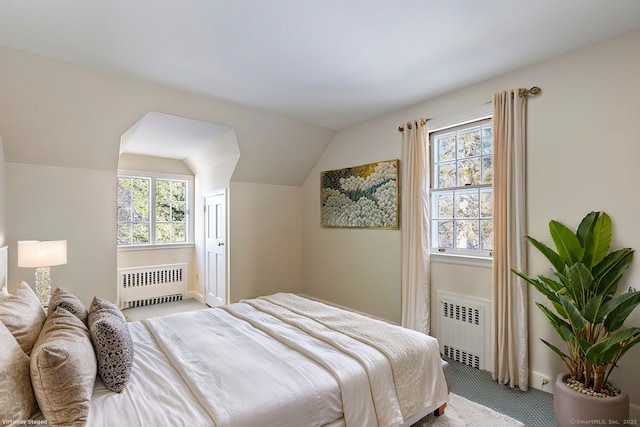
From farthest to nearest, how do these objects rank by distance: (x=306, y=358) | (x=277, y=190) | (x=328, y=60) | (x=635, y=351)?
(x=277, y=190)
(x=328, y=60)
(x=635, y=351)
(x=306, y=358)

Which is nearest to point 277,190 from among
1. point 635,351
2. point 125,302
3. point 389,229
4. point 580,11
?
point 389,229

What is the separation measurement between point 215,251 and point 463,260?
10.8ft

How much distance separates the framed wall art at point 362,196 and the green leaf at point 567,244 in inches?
61.7

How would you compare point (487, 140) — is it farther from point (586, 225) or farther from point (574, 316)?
point (574, 316)

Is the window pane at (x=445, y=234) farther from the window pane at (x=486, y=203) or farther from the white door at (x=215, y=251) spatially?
the white door at (x=215, y=251)

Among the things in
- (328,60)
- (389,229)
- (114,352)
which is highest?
(328,60)

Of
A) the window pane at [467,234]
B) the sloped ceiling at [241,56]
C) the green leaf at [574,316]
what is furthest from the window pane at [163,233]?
the green leaf at [574,316]

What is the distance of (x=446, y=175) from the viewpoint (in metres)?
3.24

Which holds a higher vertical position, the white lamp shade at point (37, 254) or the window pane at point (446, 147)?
the window pane at point (446, 147)

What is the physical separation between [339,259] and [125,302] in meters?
3.11

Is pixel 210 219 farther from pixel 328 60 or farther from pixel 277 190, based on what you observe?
pixel 328 60

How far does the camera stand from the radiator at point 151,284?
15.0ft

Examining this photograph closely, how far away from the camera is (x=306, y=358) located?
172 centimetres

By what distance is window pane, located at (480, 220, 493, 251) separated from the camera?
2.92 metres
